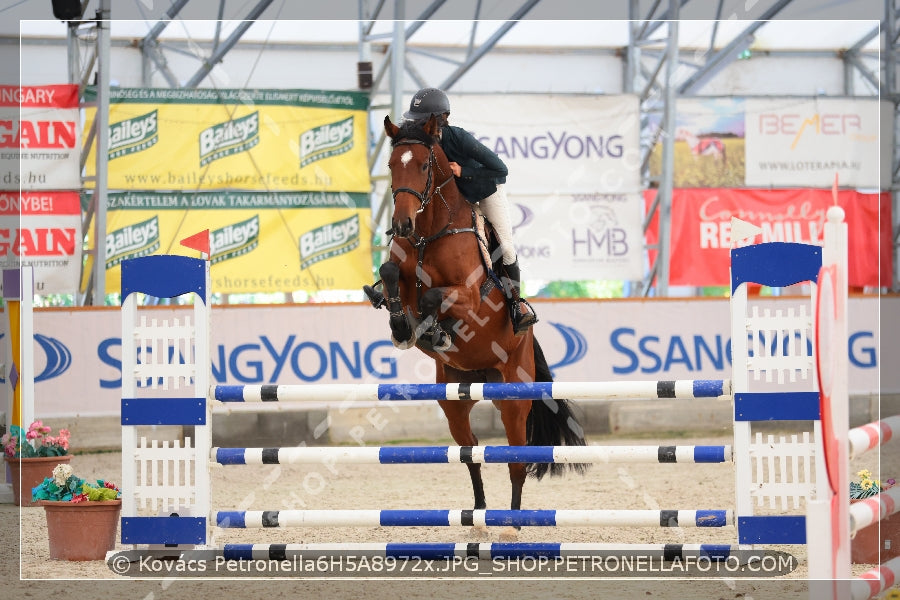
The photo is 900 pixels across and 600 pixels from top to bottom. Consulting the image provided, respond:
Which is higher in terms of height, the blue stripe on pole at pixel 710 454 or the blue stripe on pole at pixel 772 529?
the blue stripe on pole at pixel 710 454

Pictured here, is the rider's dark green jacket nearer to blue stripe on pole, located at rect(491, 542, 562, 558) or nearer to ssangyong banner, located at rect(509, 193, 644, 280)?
blue stripe on pole, located at rect(491, 542, 562, 558)

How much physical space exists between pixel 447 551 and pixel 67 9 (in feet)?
19.5

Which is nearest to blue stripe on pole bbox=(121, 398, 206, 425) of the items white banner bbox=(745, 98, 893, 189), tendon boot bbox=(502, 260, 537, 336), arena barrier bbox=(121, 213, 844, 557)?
arena barrier bbox=(121, 213, 844, 557)

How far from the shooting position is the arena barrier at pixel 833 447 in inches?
89.7

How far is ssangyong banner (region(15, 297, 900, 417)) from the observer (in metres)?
8.42

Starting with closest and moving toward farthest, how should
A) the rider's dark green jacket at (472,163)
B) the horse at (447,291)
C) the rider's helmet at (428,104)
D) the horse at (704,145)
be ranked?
the horse at (447,291), the rider's helmet at (428,104), the rider's dark green jacket at (472,163), the horse at (704,145)

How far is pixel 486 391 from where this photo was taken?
13.1 ft

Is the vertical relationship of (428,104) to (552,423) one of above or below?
above

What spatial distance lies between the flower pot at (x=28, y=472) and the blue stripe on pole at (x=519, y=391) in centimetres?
320

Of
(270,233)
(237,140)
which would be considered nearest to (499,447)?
(270,233)

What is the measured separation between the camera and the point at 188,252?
411 inches

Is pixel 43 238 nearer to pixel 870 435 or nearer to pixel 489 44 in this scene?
pixel 489 44

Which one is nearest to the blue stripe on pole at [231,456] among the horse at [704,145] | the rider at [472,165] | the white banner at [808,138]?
the rider at [472,165]

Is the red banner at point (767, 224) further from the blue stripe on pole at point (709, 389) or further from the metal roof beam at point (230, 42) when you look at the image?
the blue stripe on pole at point (709, 389)
